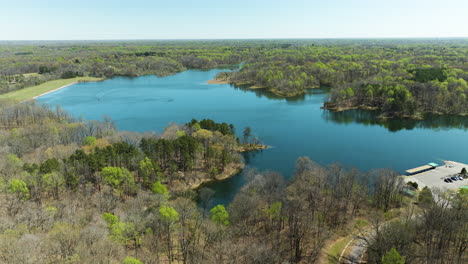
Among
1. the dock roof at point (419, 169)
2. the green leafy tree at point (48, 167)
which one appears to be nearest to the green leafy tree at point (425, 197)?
the dock roof at point (419, 169)

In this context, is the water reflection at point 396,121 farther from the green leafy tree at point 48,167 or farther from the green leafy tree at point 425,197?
the green leafy tree at point 48,167

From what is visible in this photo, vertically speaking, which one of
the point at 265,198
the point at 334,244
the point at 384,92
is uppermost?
the point at 384,92

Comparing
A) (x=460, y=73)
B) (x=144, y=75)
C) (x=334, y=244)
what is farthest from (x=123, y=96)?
(x=460, y=73)

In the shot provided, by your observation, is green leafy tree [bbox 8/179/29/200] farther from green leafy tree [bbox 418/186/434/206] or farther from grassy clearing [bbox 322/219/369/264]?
green leafy tree [bbox 418/186/434/206]

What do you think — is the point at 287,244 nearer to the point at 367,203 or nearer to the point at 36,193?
the point at 367,203

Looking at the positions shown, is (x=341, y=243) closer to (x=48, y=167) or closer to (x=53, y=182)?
(x=53, y=182)
